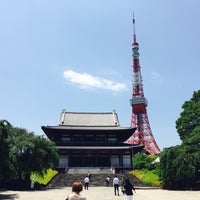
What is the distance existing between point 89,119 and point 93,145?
9454 mm

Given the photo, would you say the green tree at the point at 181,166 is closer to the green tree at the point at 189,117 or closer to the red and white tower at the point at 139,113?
the green tree at the point at 189,117

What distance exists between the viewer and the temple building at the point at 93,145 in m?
39.6

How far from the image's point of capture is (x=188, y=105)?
40969mm

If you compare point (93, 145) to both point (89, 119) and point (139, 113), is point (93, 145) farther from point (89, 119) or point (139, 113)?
point (139, 113)

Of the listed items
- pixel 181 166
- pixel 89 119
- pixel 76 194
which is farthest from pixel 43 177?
pixel 89 119

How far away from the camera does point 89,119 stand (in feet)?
163

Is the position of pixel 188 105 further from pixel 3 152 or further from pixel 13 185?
pixel 3 152

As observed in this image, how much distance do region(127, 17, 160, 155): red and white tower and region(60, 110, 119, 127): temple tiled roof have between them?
575 inches

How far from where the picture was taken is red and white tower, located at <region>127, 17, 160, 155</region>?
205 ft

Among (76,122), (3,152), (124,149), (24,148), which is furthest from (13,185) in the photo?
(76,122)

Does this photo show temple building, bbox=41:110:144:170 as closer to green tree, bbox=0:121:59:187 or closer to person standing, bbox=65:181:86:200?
green tree, bbox=0:121:59:187

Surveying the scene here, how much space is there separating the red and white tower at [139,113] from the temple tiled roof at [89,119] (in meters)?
14.6

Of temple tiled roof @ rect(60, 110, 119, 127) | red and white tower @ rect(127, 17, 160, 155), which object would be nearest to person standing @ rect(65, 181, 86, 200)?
temple tiled roof @ rect(60, 110, 119, 127)

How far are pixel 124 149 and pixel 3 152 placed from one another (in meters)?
24.0
